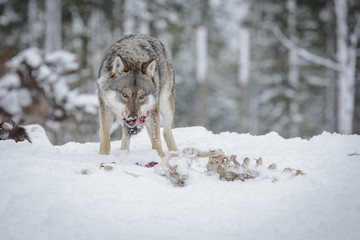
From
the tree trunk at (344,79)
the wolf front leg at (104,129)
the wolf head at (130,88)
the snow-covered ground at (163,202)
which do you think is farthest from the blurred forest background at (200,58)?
the snow-covered ground at (163,202)

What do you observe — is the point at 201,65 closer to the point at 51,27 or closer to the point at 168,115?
the point at 51,27

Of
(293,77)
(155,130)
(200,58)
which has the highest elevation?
(200,58)

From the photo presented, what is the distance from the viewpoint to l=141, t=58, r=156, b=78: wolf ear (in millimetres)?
4719

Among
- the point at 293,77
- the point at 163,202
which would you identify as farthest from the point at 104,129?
the point at 293,77

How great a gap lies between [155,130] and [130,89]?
2.59 feet

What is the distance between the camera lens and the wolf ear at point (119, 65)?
14.9 ft

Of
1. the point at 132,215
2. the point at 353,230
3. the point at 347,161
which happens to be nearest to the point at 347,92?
the point at 347,161

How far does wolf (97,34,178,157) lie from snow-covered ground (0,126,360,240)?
1.20 meters

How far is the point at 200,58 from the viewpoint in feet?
58.1

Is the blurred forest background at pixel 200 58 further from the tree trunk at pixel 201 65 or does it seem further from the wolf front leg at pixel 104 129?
the wolf front leg at pixel 104 129

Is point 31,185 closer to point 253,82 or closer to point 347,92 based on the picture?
point 347,92

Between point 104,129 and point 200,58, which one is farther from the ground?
point 200,58

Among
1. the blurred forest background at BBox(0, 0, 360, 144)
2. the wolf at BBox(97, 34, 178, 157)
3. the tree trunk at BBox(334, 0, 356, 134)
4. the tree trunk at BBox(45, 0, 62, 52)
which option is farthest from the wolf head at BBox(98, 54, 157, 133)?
the tree trunk at BBox(45, 0, 62, 52)

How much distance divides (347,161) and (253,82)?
2172cm
